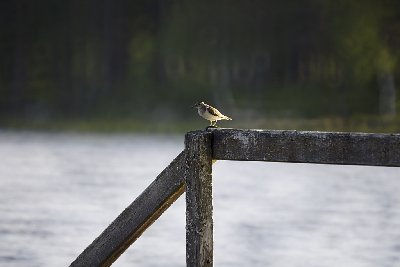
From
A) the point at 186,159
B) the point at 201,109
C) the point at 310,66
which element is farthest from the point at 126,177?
the point at 310,66

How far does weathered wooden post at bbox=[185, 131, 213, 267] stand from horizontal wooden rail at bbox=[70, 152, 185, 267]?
0.27ft

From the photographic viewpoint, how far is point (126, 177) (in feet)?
105

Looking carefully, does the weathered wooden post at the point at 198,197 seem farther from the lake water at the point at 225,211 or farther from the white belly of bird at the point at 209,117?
the lake water at the point at 225,211

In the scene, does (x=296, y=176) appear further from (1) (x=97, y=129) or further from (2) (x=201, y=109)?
(1) (x=97, y=129)

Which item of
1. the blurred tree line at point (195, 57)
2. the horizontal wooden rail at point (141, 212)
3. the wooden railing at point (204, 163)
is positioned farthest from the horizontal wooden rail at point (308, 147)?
the blurred tree line at point (195, 57)

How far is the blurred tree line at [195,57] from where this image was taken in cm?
6253

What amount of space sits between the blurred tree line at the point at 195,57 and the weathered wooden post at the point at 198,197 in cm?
4734

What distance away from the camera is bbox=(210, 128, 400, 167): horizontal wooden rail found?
28.0ft

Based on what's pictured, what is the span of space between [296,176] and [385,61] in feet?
87.6

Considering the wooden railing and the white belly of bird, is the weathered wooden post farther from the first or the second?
the white belly of bird

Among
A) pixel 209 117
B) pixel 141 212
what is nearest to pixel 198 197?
pixel 141 212

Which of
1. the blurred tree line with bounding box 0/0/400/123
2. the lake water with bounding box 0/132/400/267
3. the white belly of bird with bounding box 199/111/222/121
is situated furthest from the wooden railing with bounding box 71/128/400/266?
the blurred tree line with bounding box 0/0/400/123

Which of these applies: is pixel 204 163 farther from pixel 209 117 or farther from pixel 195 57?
pixel 195 57

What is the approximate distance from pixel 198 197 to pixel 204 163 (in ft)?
0.85
